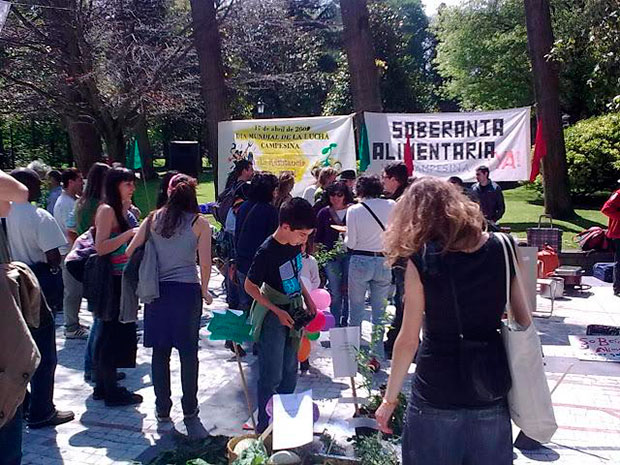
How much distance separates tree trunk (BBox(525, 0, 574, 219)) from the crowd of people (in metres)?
7.87

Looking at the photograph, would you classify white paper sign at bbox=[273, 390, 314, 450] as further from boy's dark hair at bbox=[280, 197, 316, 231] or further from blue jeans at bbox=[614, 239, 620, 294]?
blue jeans at bbox=[614, 239, 620, 294]

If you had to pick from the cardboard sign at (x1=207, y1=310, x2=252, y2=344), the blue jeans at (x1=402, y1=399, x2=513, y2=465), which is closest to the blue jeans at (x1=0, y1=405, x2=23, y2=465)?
the cardboard sign at (x1=207, y1=310, x2=252, y2=344)

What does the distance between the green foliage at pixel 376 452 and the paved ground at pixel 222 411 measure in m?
0.54

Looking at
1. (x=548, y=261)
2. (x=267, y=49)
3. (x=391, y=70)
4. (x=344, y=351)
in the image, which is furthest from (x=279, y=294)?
(x=391, y=70)

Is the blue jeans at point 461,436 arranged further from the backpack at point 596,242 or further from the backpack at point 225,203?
the backpack at point 596,242

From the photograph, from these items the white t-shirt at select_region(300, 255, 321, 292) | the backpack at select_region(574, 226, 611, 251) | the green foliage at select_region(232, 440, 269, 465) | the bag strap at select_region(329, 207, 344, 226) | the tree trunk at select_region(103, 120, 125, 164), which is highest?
the tree trunk at select_region(103, 120, 125, 164)

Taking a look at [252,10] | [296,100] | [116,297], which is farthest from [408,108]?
[116,297]

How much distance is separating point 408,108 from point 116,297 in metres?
24.9

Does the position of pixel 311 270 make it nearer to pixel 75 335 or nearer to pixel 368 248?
pixel 368 248

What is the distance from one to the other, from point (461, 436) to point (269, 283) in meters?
1.69

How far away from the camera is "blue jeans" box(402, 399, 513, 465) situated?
2443mm

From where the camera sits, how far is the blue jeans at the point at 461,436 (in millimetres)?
2443

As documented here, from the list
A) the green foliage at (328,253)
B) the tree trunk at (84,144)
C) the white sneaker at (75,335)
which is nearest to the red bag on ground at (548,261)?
the green foliage at (328,253)

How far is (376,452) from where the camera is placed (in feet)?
11.2
